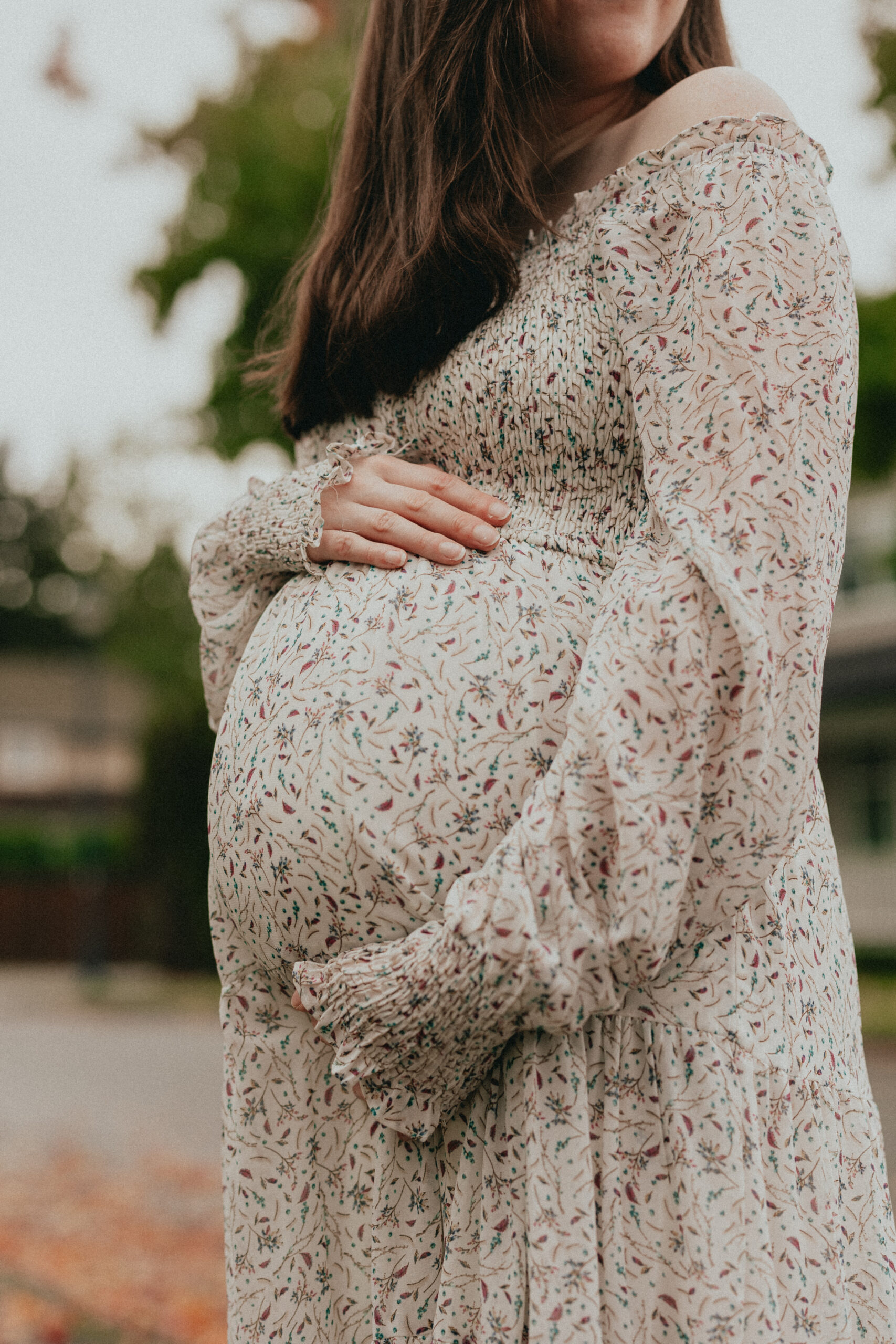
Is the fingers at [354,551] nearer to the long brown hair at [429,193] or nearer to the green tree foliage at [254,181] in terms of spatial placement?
the long brown hair at [429,193]

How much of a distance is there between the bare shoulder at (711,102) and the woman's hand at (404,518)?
17.2 inches

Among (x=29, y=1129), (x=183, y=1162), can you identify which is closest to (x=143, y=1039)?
(x=29, y=1129)

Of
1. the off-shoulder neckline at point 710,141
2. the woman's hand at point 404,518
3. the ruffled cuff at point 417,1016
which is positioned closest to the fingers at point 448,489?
the woman's hand at point 404,518

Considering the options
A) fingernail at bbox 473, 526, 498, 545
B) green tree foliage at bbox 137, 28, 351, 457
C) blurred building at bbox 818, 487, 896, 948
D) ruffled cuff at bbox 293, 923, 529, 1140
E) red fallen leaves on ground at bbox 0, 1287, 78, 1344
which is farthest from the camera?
blurred building at bbox 818, 487, 896, 948

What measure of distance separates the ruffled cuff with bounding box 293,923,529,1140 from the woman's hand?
43 centimetres

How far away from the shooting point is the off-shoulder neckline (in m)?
1.26

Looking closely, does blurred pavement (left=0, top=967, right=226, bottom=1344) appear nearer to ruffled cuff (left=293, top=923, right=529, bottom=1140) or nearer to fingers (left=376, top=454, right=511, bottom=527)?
ruffled cuff (left=293, top=923, right=529, bottom=1140)

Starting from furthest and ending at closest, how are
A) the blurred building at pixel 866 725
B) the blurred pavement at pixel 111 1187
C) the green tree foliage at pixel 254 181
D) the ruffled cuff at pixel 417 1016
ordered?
the blurred building at pixel 866 725 < the green tree foliage at pixel 254 181 < the blurred pavement at pixel 111 1187 < the ruffled cuff at pixel 417 1016

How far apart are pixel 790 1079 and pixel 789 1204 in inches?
4.4

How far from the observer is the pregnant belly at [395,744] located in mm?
1249

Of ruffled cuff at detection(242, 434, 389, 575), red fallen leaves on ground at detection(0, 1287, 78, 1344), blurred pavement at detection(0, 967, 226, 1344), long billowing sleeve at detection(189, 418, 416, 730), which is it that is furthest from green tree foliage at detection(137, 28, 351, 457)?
ruffled cuff at detection(242, 434, 389, 575)

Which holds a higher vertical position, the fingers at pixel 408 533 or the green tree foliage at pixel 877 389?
the green tree foliage at pixel 877 389

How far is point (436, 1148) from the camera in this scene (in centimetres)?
131

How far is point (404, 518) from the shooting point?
1.46 metres
